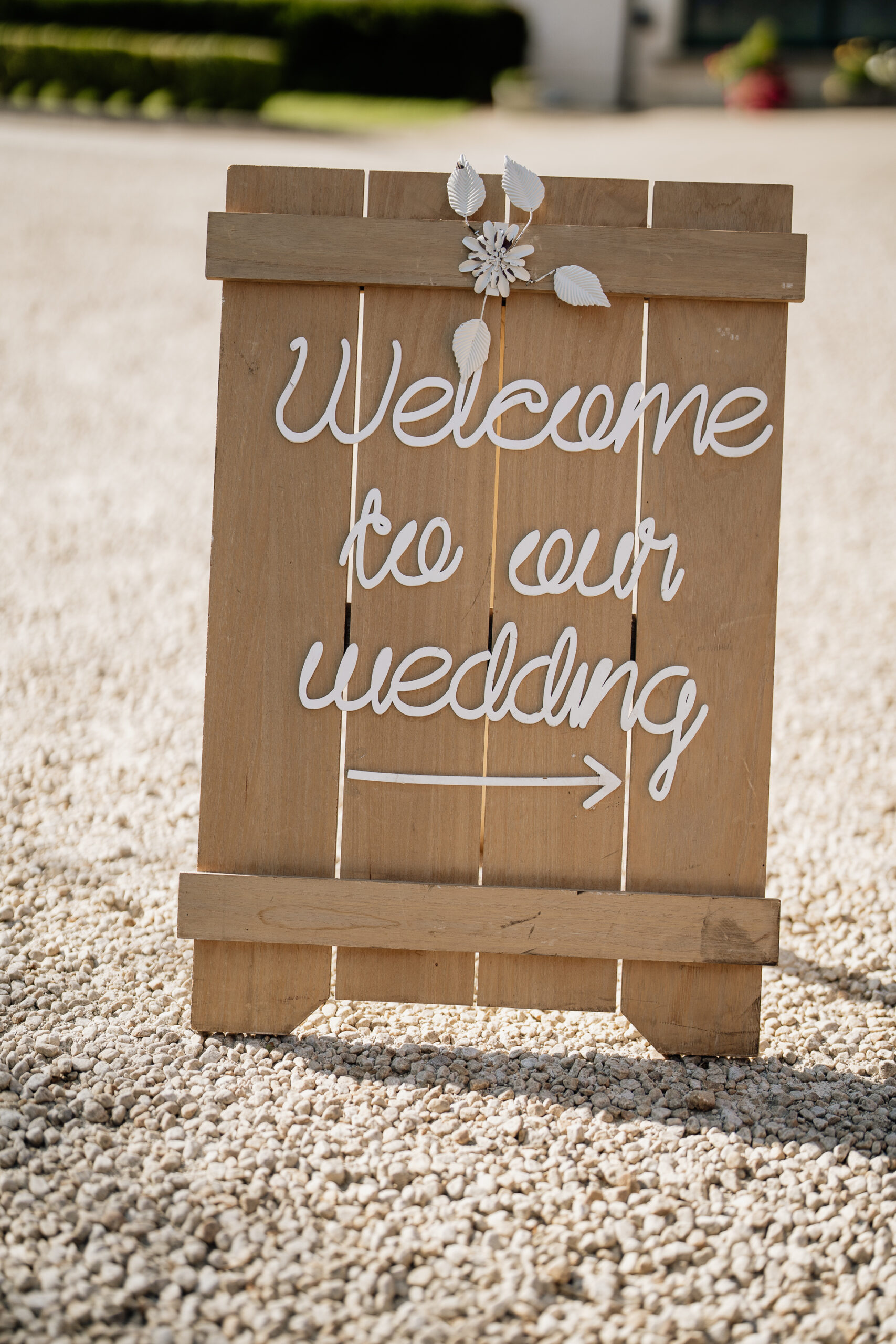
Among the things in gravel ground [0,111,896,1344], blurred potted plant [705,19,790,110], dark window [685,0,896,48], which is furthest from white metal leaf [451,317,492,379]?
dark window [685,0,896,48]

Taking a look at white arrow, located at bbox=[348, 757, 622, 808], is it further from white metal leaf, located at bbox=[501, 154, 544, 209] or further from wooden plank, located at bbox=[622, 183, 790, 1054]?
white metal leaf, located at bbox=[501, 154, 544, 209]

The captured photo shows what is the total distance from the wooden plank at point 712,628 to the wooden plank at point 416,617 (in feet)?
1.05

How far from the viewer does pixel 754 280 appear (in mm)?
1974

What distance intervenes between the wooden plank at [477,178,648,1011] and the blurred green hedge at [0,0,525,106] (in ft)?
57.2

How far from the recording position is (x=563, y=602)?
206 cm

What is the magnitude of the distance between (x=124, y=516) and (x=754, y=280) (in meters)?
3.98

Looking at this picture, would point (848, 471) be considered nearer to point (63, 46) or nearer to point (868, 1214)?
point (868, 1214)

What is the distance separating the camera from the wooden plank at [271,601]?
202 cm

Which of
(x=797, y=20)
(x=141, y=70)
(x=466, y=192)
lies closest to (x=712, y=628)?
(x=466, y=192)

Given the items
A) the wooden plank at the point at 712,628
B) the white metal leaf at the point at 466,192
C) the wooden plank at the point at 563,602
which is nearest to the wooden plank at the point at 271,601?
the white metal leaf at the point at 466,192

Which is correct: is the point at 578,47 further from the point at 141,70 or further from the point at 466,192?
the point at 466,192

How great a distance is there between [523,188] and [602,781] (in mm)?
1111

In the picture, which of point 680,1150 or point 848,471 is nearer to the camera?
point 680,1150

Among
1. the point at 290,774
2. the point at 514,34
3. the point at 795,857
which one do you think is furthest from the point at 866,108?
the point at 290,774
